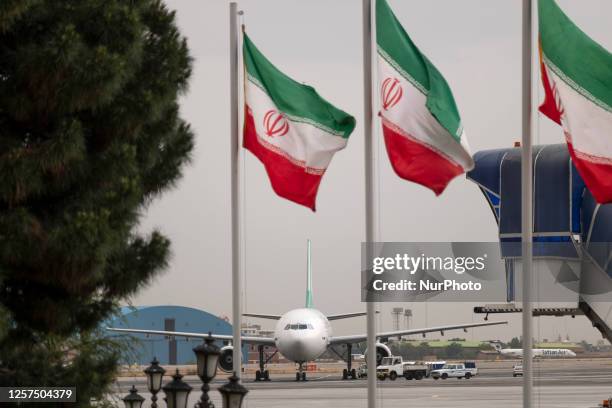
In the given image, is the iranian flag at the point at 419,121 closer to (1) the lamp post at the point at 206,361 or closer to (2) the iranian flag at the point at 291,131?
(2) the iranian flag at the point at 291,131

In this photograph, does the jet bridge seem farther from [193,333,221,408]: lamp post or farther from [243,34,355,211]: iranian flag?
[193,333,221,408]: lamp post

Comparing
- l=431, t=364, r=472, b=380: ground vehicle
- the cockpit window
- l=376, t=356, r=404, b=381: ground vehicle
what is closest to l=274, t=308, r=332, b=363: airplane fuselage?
the cockpit window

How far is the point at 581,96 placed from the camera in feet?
59.3

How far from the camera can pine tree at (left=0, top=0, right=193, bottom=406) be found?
15.8 meters

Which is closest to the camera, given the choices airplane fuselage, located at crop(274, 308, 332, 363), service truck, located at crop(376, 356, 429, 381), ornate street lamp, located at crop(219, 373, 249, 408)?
ornate street lamp, located at crop(219, 373, 249, 408)

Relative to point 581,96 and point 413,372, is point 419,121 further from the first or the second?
point 413,372

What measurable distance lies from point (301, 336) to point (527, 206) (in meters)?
45.6

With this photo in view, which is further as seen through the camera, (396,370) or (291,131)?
(396,370)

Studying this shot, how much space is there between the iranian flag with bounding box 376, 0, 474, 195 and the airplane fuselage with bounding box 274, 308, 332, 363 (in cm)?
4549

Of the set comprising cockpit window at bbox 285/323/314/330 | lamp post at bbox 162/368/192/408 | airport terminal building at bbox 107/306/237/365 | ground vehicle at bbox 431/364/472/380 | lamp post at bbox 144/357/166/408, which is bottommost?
lamp post at bbox 162/368/192/408

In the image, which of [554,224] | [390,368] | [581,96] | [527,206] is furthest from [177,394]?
[390,368]

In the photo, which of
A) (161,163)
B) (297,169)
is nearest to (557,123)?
(297,169)

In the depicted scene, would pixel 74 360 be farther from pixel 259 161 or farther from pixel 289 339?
pixel 289 339

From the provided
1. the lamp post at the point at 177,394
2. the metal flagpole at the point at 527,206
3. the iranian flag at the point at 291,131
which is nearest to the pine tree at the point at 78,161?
the iranian flag at the point at 291,131
